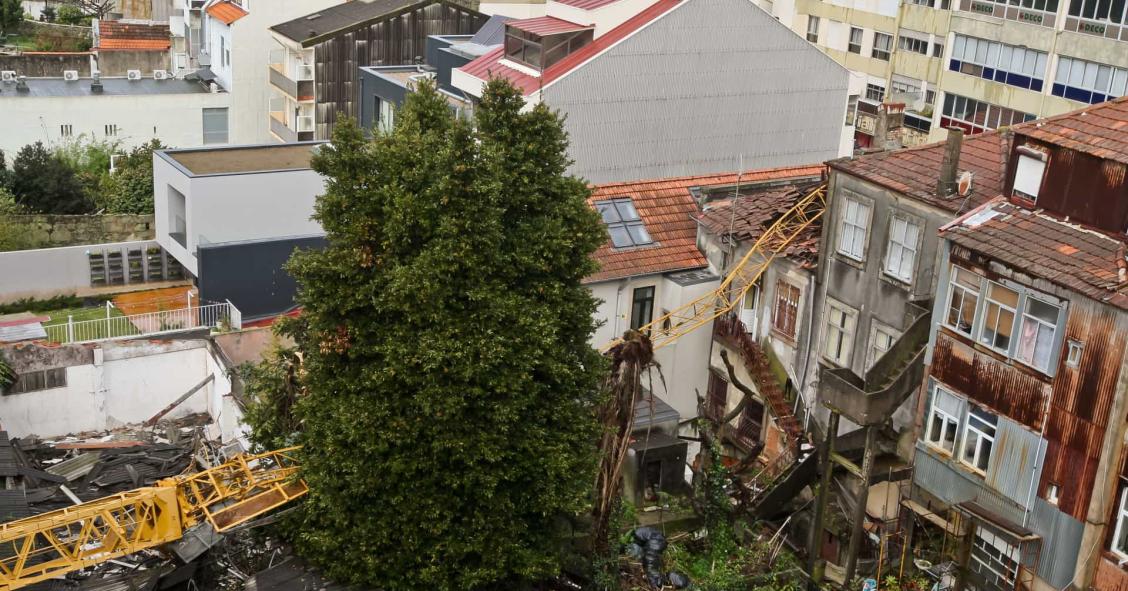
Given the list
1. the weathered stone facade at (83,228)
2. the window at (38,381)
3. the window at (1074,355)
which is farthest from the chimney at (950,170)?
the weathered stone facade at (83,228)

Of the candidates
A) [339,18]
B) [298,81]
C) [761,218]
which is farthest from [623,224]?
[339,18]

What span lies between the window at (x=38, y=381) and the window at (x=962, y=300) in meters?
26.9

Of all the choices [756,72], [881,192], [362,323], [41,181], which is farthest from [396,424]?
[41,181]

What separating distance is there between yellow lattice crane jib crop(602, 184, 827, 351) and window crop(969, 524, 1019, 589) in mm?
9937

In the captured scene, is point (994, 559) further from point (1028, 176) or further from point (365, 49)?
point (365, 49)

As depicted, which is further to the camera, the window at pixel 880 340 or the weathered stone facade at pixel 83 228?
the weathered stone facade at pixel 83 228

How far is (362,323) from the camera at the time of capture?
25.1m

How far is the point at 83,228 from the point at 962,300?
41.2m

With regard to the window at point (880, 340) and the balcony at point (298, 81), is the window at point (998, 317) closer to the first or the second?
the window at point (880, 340)

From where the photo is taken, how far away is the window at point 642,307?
35.2 metres

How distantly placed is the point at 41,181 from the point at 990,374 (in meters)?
44.9

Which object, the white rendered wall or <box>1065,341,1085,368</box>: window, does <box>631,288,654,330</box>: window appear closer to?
<box>1065,341,1085,368</box>: window

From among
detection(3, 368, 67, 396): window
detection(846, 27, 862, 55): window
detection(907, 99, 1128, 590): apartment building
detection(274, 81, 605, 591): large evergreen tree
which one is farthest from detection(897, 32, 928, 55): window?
detection(3, 368, 67, 396): window

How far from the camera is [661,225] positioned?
1421 inches
